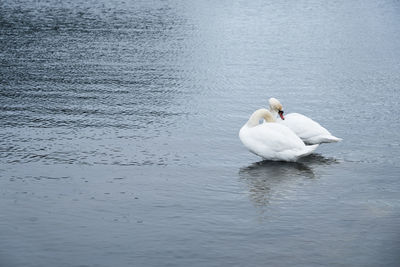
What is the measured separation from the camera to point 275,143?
41.8 ft

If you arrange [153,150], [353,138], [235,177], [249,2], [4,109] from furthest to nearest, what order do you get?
[249,2]
[4,109]
[353,138]
[153,150]
[235,177]

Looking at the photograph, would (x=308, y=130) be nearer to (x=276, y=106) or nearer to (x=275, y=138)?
(x=276, y=106)

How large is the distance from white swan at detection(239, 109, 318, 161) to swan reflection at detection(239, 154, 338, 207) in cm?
24

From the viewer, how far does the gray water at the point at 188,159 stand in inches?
351

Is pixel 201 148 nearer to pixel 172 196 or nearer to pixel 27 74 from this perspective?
pixel 172 196

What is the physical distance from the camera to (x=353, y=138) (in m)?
14.7

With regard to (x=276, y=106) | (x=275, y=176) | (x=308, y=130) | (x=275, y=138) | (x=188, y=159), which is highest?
(x=276, y=106)

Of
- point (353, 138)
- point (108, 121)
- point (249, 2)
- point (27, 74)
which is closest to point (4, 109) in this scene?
point (108, 121)

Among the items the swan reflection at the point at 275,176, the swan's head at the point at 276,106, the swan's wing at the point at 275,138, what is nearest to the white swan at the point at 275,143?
the swan's wing at the point at 275,138

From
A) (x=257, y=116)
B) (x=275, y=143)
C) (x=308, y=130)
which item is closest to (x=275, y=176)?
(x=275, y=143)

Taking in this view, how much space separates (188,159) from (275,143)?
1.77m

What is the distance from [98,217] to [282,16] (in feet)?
125

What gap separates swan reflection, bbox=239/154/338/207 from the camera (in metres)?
11.1

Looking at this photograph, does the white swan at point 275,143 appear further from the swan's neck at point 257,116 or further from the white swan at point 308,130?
the white swan at point 308,130
